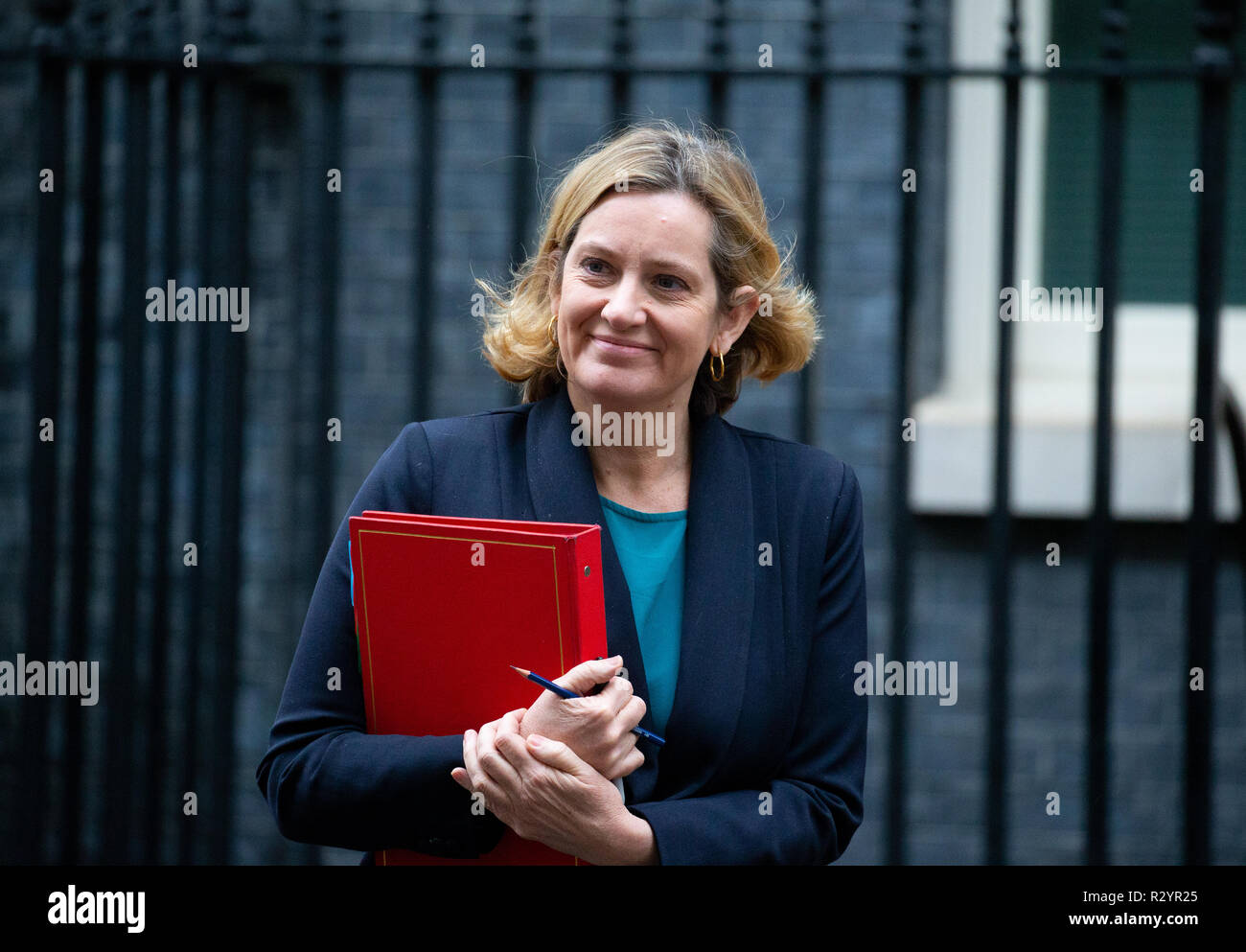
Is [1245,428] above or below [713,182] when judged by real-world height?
below

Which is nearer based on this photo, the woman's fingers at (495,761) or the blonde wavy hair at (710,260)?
the woman's fingers at (495,761)

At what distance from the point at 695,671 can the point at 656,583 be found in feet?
0.46

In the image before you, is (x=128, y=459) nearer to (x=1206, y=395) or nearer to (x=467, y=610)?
(x=467, y=610)

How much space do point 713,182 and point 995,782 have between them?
1.91 metres

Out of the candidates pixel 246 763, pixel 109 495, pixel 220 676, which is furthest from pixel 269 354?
pixel 220 676

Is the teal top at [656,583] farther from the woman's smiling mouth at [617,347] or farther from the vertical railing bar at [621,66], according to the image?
the vertical railing bar at [621,66]

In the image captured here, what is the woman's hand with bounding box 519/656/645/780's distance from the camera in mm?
1566

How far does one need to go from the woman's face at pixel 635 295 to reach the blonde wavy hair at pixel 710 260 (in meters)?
0.03

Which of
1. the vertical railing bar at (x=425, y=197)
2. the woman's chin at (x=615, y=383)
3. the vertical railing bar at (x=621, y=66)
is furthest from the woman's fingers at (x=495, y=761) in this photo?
the vertical railing bar at (x=621, y=66)

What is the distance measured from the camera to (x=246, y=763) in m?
4.84

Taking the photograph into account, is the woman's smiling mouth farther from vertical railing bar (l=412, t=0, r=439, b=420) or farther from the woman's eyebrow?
vertical railing bar (l=412, t=0, r=439, b=420)

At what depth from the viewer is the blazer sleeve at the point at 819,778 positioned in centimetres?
173
